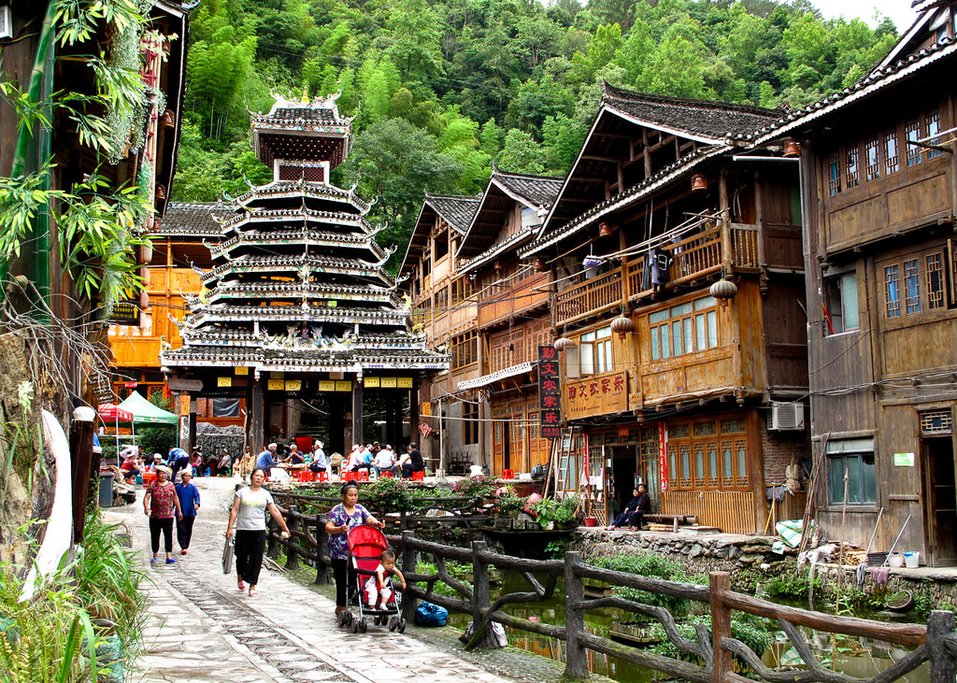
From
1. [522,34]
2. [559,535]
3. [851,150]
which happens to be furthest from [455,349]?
[522,34]

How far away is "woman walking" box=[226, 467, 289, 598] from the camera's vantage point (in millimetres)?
12938

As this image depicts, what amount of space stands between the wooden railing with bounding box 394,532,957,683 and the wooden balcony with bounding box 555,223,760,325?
13.0 m

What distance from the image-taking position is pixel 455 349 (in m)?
42.8

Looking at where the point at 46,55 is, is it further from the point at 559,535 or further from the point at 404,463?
the point at 404,463

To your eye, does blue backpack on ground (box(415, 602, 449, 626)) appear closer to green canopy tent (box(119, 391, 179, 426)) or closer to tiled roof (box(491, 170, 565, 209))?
green canopy tent (box(119, 391, 179, 426))

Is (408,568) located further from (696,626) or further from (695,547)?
(695,547)

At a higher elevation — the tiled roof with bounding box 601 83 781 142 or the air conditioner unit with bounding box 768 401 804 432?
the tiled roof with bounding box 601 83 781 142

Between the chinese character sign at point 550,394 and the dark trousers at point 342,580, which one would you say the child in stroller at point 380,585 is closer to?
the dark trousers at point 342,580

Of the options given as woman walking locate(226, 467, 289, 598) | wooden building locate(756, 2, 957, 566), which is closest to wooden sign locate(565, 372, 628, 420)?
wooden building locate(756, 2, 957, 566)

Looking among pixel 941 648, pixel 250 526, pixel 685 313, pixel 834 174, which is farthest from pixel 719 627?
pixel 685 313

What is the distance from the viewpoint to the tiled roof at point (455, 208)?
134 ft

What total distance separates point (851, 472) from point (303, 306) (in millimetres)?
20421

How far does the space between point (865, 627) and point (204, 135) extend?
59.6 meters

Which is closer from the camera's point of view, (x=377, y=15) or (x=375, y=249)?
(x=375, y=249)
